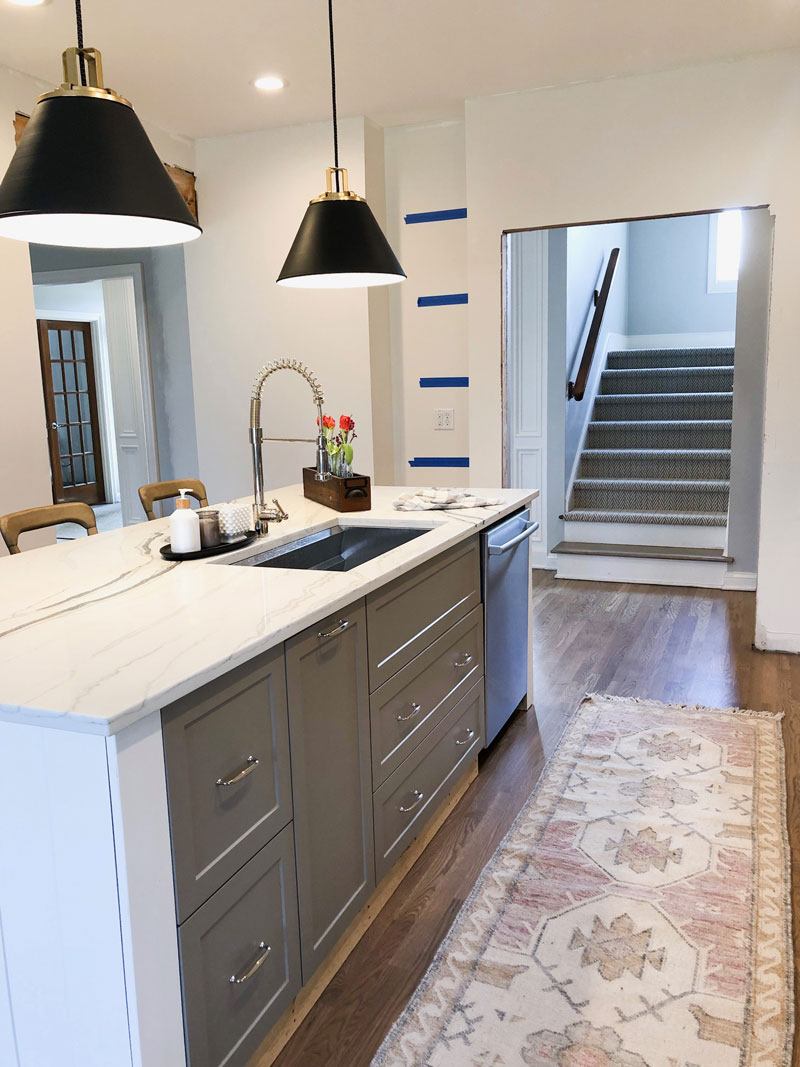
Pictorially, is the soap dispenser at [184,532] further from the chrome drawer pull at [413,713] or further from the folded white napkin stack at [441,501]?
the folded white napkin stack at [441,501]

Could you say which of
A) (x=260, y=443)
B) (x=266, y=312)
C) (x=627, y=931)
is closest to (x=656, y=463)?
(x=266, y=312)

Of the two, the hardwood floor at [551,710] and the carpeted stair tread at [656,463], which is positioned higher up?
the carpeted stair tread at [656,463]

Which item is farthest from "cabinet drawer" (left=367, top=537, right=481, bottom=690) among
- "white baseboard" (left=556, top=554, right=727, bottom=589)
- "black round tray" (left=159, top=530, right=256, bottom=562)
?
"white baseboard" (left=556, top=554, right=727, bottom=589)

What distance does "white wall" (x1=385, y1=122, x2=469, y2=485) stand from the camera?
458 cm

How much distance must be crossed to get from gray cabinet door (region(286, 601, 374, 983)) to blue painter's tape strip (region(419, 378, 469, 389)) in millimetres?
2977

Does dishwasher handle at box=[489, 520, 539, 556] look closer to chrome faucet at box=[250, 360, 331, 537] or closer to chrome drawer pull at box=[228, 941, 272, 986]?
chrome faucet at box=[250, 360, 331, 537]

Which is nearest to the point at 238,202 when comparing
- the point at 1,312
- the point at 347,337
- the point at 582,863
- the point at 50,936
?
the point at 347,337

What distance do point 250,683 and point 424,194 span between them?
378 centimetres

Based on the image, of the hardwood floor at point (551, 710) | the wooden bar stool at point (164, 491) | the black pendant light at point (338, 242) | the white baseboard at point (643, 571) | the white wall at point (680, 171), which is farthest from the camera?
the white baseboard at point (643, 571)

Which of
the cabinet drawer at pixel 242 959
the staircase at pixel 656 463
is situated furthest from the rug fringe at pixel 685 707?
the cabinet drawer at pixel 242 959

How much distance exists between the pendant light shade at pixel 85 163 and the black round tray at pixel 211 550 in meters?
0.88

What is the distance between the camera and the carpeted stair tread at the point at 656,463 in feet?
20.0

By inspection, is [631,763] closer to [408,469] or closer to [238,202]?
[408,469]

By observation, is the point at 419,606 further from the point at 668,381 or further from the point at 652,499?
the point at 668,381
